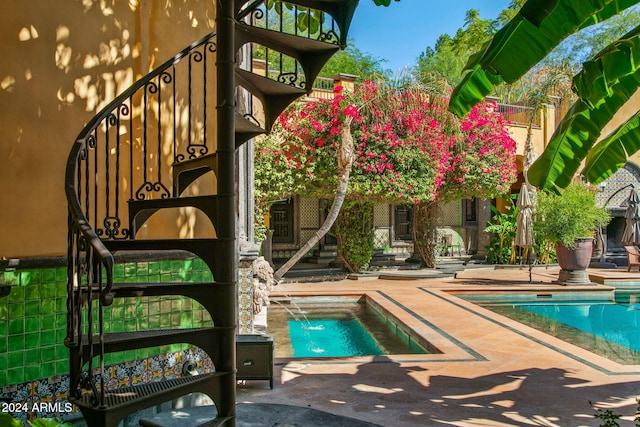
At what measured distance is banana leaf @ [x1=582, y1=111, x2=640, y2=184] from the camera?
15.1 feet

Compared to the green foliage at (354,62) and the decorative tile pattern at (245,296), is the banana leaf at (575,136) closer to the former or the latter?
the decorative tile pattern at (245,296)

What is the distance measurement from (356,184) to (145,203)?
33.6 feet

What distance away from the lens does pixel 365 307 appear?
462 inches

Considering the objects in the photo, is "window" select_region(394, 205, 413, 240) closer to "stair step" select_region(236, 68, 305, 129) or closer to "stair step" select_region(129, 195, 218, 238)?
"stair step" select_region(236, 68, 305, 129)

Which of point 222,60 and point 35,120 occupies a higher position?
point 222,60

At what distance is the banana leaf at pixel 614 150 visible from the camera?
4594mm

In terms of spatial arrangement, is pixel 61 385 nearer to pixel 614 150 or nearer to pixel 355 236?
pixel 614 150

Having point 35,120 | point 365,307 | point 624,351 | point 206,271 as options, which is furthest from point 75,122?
point 365,307

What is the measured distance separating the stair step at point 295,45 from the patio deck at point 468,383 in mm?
2716

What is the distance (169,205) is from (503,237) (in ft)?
56.5

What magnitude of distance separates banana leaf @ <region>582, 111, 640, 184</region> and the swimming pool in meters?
3.38

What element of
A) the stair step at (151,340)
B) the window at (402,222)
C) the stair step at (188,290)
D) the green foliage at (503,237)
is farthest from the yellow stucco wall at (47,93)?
the window at (402,222)

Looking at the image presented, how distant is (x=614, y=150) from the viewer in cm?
479

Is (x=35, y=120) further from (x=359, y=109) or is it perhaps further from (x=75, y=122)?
(x=359, y=109)
